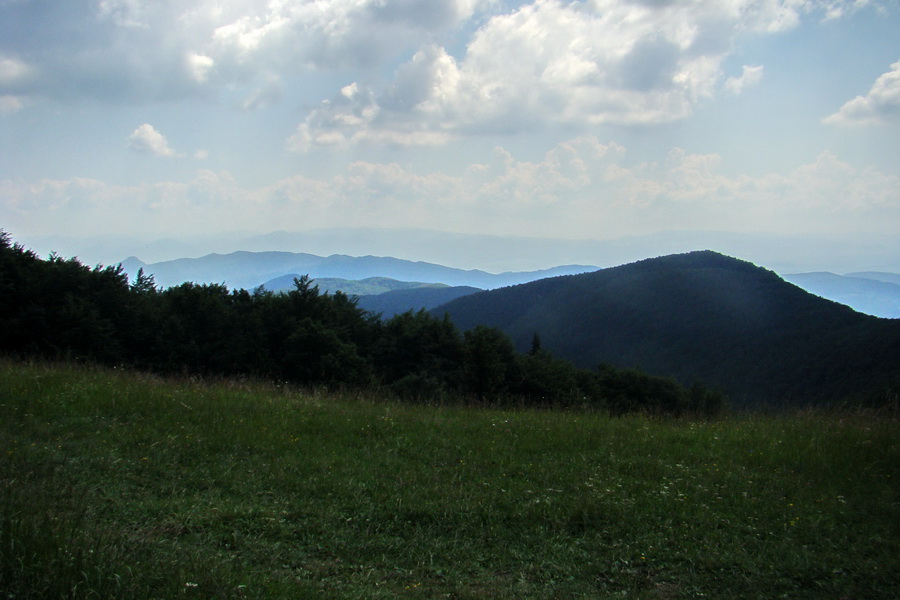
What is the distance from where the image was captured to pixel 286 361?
25734 millimetres

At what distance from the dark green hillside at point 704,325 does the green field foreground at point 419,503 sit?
7124 centimetres

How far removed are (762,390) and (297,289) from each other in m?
80.9

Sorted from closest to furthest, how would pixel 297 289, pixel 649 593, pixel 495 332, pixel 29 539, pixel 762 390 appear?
1. pixel 29 539
2. pixel 649 593
3. pixel 297 289
4. pixel 495 332
5. pixel 762 390

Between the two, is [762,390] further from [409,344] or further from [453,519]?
[453,519]

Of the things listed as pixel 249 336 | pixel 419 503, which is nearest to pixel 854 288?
pixel 249 336

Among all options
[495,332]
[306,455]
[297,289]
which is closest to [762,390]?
[495,332]

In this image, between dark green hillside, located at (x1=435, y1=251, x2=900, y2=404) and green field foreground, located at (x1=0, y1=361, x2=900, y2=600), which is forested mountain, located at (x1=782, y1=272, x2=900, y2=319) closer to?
dark green hillside, located at (x1=435, y1=251, x2=900, y2=404)

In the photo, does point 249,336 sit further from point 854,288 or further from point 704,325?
point 854,288

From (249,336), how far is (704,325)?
107 meters

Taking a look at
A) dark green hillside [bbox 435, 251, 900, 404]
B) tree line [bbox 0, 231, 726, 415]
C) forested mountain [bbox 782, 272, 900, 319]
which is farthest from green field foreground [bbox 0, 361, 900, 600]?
forested mountain [bbox 782, 272, 900, 319]

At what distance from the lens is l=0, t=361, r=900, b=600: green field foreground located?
413cm

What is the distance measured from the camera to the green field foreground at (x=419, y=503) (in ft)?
13.6

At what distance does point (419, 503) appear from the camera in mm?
5988

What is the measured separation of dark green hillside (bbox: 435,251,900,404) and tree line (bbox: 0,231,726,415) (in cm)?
5123
